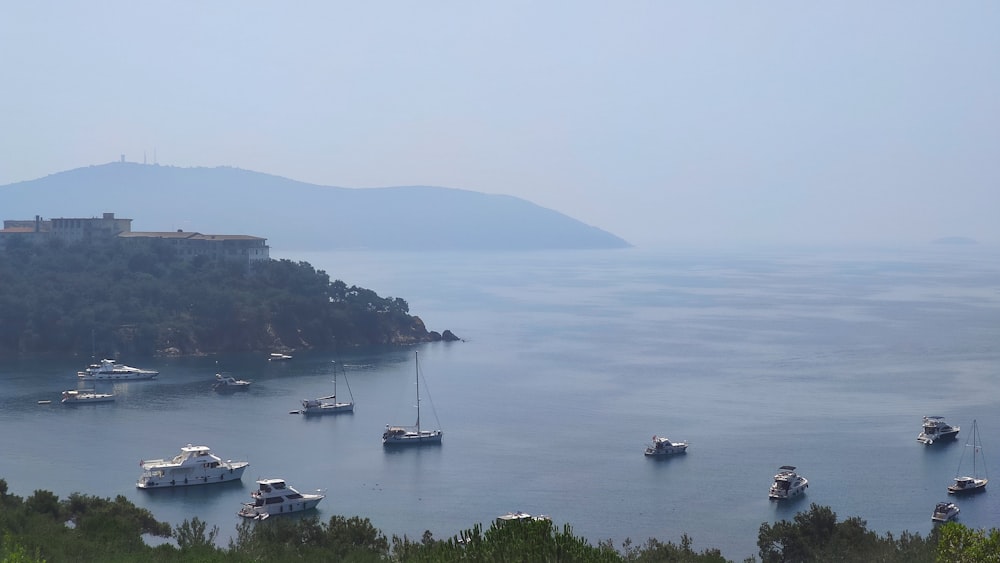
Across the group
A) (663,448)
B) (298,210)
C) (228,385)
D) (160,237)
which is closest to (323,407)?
(228,385)

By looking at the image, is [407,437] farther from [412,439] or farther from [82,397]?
[82,397]

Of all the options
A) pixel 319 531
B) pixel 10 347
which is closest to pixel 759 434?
pixel 319 531

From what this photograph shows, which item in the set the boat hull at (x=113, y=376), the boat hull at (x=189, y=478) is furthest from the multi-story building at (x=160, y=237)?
the boat hull at (x=189, y=478)

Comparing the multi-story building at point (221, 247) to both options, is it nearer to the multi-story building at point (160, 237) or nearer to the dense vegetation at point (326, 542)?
the multi-story building at point (160, 237)

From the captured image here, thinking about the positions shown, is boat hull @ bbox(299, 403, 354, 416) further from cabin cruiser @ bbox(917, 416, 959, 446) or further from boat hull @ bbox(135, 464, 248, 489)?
cabin cruiser @ bbox(917, 416, 959, 446)

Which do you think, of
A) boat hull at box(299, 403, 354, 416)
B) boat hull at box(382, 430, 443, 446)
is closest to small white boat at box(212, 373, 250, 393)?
boat hull at box(299, 403, 354, 416)

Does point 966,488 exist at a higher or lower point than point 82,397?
lower
